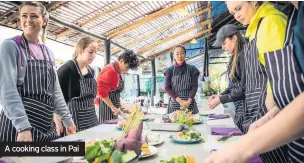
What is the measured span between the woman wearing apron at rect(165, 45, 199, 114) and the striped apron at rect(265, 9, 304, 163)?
2182mm

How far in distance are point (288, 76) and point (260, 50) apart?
360 millimetres

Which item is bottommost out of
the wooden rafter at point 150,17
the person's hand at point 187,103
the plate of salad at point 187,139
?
the plate of salad at point 187,139

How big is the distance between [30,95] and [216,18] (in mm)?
6606

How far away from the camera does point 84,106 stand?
7.37 feet

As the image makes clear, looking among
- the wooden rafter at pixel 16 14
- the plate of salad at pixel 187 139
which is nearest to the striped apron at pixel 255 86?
the plate of salad at pixel 187 139

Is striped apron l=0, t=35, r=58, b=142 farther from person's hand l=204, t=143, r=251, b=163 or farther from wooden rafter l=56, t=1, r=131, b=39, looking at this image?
wooden rafter l=56, t=1, r=131, b=39

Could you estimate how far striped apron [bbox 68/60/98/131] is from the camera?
221 cm

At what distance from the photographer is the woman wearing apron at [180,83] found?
316cm

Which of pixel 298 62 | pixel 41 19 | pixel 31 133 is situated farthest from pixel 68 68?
pixel 298 62

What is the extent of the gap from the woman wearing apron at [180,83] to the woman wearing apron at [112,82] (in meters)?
0.56

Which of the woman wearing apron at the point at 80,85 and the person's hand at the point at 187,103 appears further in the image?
the person's hand at the point at 187,103

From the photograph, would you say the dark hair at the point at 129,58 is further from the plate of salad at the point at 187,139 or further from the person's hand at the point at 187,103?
the plate of salad at the point at 187,139

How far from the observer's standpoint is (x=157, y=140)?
1328 millimetres

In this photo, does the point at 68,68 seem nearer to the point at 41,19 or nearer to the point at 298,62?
the point at 41,19
